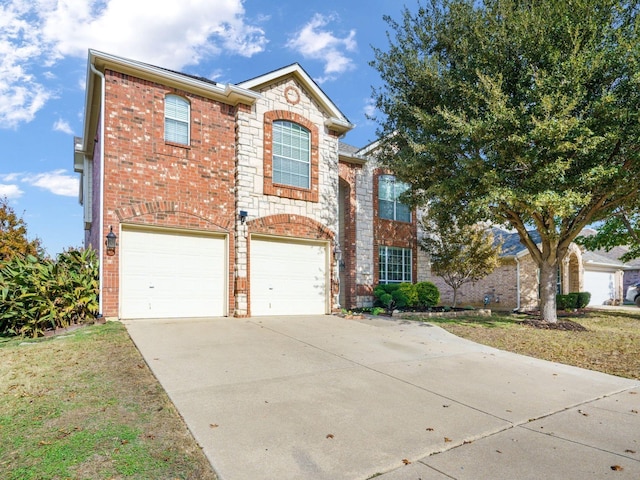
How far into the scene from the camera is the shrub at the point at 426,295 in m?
16.0

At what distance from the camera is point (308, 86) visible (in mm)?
13273

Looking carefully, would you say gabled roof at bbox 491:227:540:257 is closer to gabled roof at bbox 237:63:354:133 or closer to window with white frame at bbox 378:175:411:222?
window with white frame at bbox 378:175:411:222

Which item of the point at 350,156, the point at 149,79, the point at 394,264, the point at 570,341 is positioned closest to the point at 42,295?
the point at 149,79

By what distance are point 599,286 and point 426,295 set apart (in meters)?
15.5

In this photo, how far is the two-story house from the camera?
1008 centimetres

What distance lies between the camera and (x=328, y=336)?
9156mm

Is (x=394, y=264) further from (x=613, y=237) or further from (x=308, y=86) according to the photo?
(x=613, y=237)

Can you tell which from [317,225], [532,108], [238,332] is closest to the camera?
[238,332]

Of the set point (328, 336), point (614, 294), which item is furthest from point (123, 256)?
point (614, 294)

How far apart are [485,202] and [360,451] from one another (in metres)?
8.16

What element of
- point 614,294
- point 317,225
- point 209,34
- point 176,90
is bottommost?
point 614,294

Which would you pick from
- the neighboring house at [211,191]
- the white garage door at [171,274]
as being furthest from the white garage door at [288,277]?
the white garage door at [171,274]

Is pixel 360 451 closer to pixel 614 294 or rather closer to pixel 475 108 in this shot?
pixel 475 108

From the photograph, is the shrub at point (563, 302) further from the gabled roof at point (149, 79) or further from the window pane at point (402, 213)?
the gabled roof at point (149, 79)
